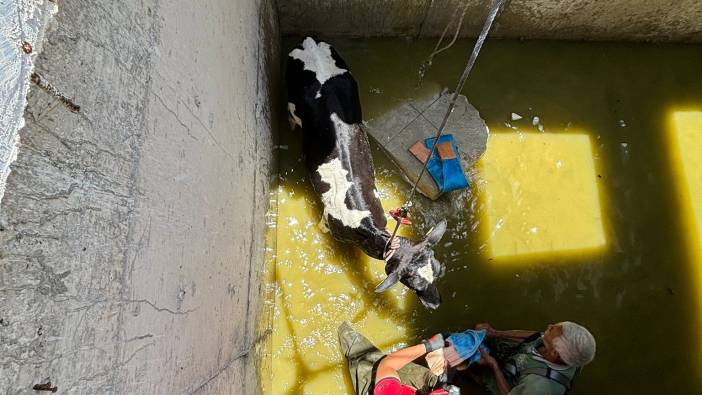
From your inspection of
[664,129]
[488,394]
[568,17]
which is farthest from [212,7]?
[664,129]

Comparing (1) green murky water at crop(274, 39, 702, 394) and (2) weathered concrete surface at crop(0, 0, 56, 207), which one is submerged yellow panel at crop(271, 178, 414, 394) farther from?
(2) weathered concrete surface at crop(0, 0, 56, 207)

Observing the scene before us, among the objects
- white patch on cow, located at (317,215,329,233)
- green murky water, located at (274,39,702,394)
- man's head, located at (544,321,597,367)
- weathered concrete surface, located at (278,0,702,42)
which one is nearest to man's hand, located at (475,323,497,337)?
green murky water, located at (274,39,702,394)

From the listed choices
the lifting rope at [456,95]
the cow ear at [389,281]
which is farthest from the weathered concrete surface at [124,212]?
the lifting rope at [456,95]

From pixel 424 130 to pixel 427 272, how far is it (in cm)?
139

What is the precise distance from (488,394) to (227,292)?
7.15 feet

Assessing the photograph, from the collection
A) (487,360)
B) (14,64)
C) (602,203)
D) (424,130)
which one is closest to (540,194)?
(602,203)

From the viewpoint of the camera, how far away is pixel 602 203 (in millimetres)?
3879

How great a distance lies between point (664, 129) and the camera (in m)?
4.07

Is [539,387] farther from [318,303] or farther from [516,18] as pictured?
[516,18]

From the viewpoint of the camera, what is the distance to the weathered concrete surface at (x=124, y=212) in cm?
90

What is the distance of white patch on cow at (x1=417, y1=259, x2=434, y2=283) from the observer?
10.2 feet

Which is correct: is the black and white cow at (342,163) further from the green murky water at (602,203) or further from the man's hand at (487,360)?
the man's hand at (487,360)

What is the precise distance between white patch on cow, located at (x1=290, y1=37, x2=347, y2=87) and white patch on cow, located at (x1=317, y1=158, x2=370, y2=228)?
26.6 inches

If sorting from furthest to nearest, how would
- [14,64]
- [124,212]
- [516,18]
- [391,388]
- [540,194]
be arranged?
[516,18] → [540,194] → [391,388] → [124,212] → [14,64]
